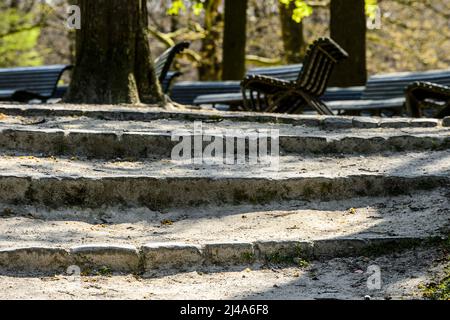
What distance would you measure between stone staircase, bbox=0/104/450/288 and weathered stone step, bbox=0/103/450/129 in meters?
0.01

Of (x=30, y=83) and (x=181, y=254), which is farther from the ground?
(x=30, y=83)

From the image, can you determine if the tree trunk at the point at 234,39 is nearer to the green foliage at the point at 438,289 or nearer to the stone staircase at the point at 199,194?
the stone staircase at the point at 199,194

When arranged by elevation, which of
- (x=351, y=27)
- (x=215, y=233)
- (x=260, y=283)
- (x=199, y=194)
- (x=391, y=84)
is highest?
(x=351, y=27)

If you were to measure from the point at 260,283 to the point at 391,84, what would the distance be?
324 inches

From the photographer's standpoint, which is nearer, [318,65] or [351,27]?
[318,65]

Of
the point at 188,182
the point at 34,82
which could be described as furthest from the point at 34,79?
the point at 188,182

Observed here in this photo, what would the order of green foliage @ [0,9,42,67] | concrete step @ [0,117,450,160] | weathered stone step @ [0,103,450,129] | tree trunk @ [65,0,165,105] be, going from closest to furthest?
concrete step @ [0,117,450,160] < weathered stone step @ [0,103,450,129] < tree trunk @ [65,0,165,105] < green foliage @ [0,9,42,67]

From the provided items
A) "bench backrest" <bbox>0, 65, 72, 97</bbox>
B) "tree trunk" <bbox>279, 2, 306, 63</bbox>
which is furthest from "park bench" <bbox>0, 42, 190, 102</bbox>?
"tree trunk" <bbox>279, 2, 306, 63</bbox>

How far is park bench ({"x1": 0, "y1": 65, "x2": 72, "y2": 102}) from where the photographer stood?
14148 mm

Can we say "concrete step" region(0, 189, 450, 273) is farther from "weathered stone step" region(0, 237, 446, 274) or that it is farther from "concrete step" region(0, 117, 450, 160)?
"concrete step" region(0, 117, 450, 160)

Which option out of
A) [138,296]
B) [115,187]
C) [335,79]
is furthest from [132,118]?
[335,79]

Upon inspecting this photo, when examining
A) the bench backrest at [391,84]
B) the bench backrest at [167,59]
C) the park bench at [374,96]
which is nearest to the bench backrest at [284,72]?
the park bench at [374,96]

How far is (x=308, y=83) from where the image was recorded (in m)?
11.8

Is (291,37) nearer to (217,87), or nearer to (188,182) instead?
(217,87)
